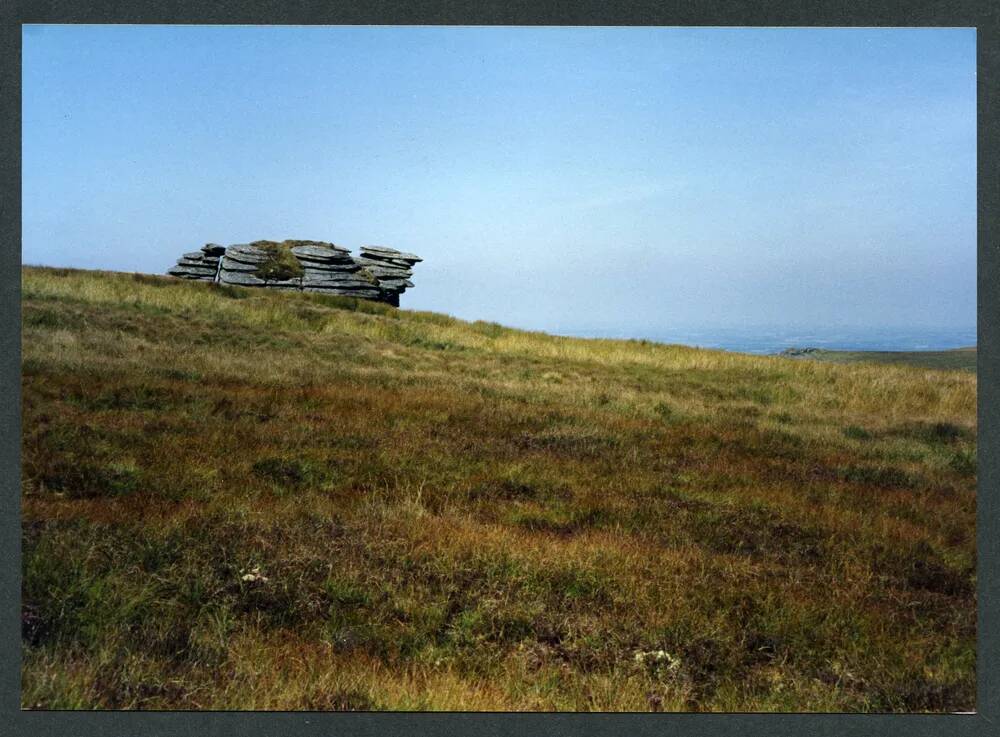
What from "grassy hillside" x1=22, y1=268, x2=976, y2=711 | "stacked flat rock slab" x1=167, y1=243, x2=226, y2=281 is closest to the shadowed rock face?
"stacked flat rock slab" x1=167, y1=243, x2=226, y2=281

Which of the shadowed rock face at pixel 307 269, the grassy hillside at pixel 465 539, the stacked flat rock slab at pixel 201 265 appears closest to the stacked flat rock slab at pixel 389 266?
the shadowed rock face at pixel 307 269

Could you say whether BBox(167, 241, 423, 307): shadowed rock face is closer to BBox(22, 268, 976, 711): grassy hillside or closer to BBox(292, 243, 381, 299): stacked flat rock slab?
BBox(292, 243, 381, 299): stacked flat rock slab

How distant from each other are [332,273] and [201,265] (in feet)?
8.83

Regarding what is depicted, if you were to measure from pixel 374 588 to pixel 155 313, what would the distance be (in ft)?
21.7

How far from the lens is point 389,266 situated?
8.41m

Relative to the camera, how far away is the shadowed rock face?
904 centimetres

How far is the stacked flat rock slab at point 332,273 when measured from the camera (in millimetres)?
10875

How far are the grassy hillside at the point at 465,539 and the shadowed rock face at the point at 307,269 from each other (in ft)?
5.45

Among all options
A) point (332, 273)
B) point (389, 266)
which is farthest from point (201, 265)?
point (389, 266)

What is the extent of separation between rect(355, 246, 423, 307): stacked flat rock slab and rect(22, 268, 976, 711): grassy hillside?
4.81 feet

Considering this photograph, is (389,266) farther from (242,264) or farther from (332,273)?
(242,264)

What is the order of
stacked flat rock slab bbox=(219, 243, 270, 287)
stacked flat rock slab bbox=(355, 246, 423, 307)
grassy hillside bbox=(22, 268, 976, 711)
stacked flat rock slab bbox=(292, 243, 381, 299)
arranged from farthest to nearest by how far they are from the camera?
stacked flat rock slab bbox=(219, 243, 270, 287)
stacked flat rock slab bbox=(292, 243, 381, 299)
stacked flat rock slab bbox=(355, 246, 423, 307)
grassy hillside bbox=(22, 268, 976, 711)

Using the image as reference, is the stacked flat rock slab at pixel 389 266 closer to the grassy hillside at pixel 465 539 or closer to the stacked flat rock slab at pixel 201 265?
the grassy hillside at pixel 465 539

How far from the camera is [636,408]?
8297mm
